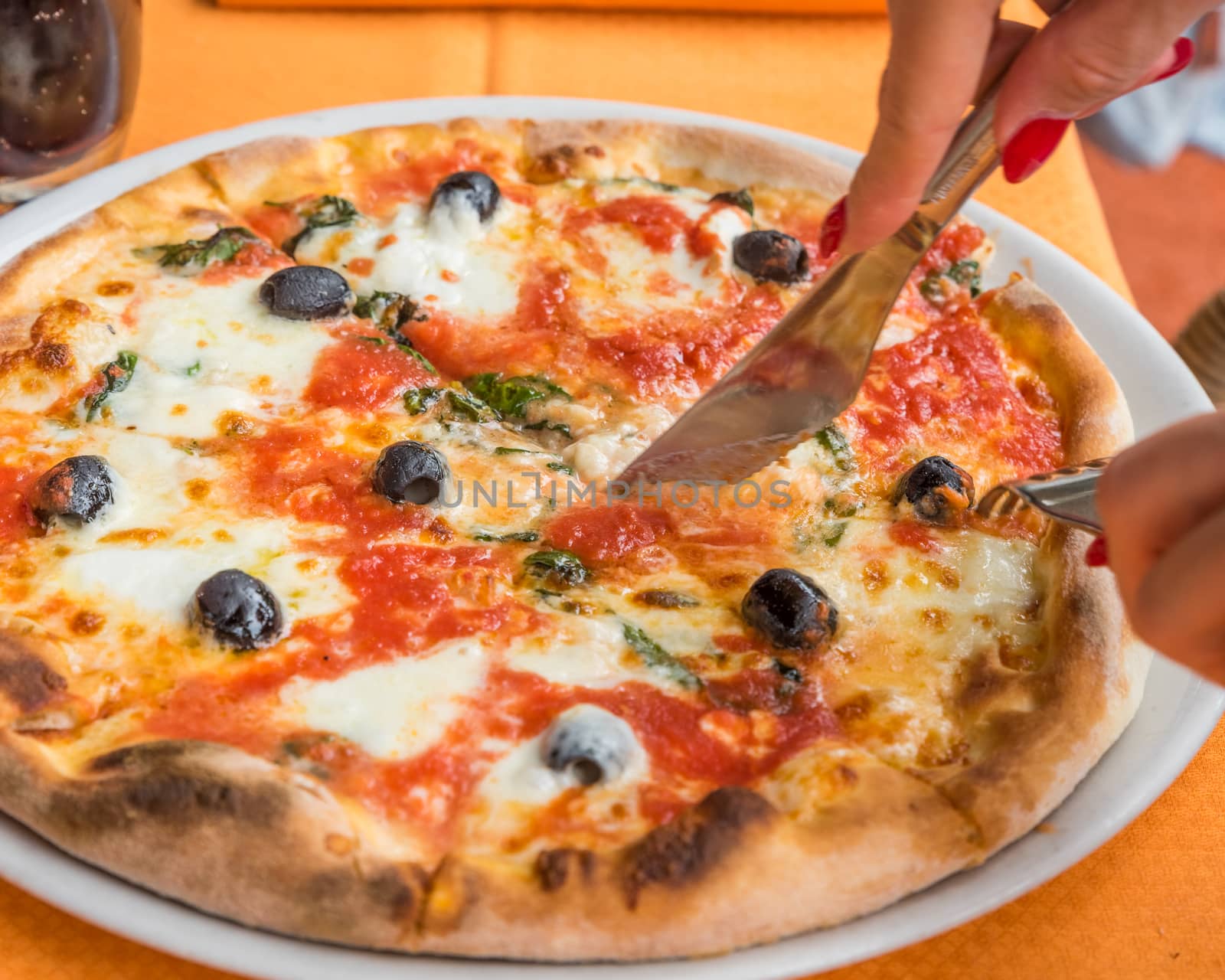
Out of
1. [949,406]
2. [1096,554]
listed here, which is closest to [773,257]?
[949,406]

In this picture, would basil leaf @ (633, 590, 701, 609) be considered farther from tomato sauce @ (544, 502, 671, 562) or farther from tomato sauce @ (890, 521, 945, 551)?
tomato sauce @ (890, 521, 945, 551)

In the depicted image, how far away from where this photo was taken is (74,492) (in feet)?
7.30

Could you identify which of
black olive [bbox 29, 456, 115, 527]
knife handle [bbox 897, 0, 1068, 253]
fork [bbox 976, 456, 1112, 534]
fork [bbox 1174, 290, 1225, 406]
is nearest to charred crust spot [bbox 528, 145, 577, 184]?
knife handle [bbox 897, 0, 1068, 253]

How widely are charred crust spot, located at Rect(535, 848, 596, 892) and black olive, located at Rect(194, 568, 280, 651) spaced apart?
0.62m

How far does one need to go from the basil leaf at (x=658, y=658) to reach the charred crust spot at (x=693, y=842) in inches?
10.5

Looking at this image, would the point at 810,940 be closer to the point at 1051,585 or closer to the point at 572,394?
the point at 1051,585

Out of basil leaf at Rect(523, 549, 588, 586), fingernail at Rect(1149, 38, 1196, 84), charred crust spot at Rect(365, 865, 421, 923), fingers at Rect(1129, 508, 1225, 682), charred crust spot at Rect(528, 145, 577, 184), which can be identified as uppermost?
fingernail at Rect(1149, 38, 1196, 84)

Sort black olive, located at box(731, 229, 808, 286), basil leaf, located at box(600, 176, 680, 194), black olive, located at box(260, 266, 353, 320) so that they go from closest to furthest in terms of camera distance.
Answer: black olive, located at box(260, 266, 353, 320), black olive, located at box(731, 229, 808, 286), basil leaf, located at box(600, 176, 680, 194)

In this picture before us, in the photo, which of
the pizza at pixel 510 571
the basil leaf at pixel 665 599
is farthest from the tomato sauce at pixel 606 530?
the basil leaf at pixel 665 599

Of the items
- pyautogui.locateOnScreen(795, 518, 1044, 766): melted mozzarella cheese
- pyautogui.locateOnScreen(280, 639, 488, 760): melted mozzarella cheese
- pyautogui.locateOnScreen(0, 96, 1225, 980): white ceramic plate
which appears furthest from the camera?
pyautogui.locateOnScreen(795, 518, 1044, 766): melted mozzarella cheese

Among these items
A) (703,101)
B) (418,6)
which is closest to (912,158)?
(703,101)

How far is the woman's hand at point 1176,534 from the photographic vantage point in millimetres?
1410

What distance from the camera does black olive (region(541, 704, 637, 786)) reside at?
189 centimetres

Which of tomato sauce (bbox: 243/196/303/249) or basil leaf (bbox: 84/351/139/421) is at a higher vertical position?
tomato sauce (bbox: 243/196/303/249)
